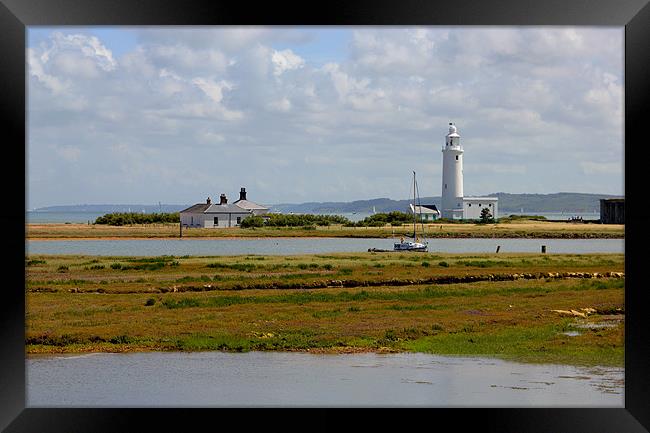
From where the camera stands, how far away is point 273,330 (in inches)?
483

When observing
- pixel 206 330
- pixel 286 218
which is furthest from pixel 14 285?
pixel 286 218

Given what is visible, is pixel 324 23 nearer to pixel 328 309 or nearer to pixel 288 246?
pixel 328 309

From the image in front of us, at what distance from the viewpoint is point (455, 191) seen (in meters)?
53.2

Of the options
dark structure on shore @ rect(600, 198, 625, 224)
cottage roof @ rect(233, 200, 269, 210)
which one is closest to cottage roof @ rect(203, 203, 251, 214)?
cottage roof @ rect(233, 200, 269, 210)

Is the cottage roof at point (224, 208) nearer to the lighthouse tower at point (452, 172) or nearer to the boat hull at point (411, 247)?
the lighthouse tower at point (452, 172)

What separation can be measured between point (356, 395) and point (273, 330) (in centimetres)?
372

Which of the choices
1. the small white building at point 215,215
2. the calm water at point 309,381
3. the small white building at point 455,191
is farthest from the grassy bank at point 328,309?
the small white building at point 455,191

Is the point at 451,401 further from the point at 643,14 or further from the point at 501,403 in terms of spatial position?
the point at 643,14

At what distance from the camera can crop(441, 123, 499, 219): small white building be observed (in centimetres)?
5303

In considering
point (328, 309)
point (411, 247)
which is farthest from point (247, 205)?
point (328, 309)

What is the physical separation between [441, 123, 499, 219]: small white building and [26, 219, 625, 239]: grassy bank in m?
2.53

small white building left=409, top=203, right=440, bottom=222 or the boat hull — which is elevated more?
small white building left=409, top=203, right=440, bottom=222

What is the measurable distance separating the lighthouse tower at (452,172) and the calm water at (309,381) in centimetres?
4310

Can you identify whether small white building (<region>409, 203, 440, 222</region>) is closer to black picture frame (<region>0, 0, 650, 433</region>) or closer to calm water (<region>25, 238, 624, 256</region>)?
calm water (<region>25, 238, 624, 256</region>)
